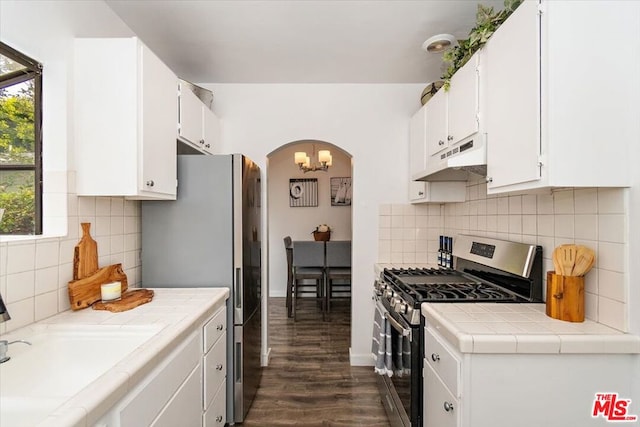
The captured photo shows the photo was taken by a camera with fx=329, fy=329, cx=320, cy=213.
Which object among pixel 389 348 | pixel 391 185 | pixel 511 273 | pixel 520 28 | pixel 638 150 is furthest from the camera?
pixel 391 185

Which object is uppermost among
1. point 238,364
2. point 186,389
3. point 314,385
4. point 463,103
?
point 463,103

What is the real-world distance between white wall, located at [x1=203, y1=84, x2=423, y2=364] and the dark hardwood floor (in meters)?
0.29

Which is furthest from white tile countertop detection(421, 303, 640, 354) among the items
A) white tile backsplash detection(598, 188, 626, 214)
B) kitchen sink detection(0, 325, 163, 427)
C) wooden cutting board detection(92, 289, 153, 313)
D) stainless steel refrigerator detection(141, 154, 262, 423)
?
wooden cutting board detection(92, 289, 153, 313)

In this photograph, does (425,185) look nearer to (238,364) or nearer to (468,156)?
(468,156)

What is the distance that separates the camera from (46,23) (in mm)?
1477

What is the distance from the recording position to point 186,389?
1.41m

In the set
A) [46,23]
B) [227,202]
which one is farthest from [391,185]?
[46,23]

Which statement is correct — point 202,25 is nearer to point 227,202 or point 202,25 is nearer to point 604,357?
point 227,202

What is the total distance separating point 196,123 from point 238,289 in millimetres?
1202

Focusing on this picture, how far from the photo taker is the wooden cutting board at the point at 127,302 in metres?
1.56

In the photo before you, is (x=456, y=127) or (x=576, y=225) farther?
(x=456, y=127)

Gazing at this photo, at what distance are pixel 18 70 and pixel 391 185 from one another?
2.49m

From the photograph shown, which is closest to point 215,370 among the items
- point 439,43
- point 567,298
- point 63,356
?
point 63,356

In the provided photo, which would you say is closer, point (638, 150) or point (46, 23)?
point (638, 150)
